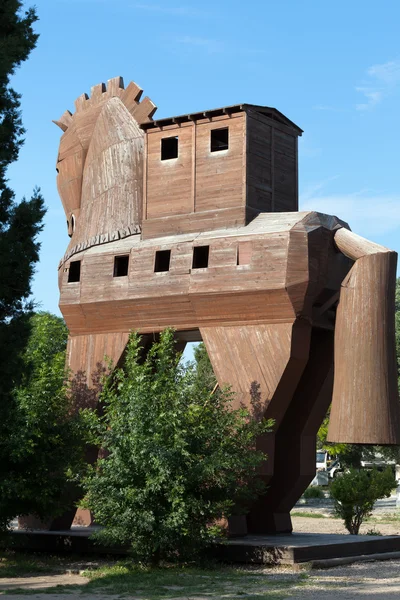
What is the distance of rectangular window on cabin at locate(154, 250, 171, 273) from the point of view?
65.8 feet

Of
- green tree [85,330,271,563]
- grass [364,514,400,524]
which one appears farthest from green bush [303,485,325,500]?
green tree [85,330,271,563]

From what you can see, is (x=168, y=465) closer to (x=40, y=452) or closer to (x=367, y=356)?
(x=40, y=452)

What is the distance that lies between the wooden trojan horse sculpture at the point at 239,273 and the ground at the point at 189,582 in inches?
95.0

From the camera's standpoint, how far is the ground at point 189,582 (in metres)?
13.6

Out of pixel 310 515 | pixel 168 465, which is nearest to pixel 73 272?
pixel 168 465

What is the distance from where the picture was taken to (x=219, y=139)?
68.7 feet

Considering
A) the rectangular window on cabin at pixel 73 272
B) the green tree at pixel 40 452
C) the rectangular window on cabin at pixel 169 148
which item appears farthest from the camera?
the rectangular window on cabin at pixel 73 272

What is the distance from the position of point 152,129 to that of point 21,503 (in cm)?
862

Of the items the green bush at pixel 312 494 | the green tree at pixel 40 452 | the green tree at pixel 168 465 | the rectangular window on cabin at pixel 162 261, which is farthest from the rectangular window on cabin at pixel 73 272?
the green bush at pixel 312 494

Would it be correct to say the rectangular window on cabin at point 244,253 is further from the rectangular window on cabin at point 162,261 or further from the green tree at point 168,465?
the green tree at point 168,465

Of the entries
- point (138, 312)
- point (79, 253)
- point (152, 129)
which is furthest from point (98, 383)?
point (152, 129)

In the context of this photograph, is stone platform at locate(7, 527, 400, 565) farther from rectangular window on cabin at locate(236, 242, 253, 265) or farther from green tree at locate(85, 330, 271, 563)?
rectangular window on cabin at locate(236, 242, 253, 265)

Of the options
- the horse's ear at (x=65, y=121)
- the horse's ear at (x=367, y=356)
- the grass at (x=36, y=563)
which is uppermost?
the horse's ear at (x=65, y=121)

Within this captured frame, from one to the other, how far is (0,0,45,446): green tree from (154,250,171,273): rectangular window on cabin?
5.40 meters
